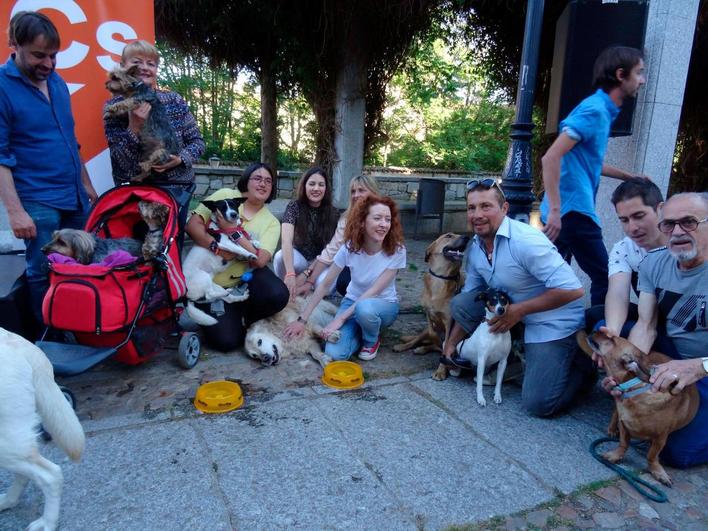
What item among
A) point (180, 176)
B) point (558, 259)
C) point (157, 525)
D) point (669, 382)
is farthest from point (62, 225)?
point (669, 382)

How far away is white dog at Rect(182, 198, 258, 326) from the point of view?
3350 mm

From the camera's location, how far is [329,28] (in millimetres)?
6406

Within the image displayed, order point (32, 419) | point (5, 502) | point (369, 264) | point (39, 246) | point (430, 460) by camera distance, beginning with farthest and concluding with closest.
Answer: point (369, 264), point (39, 246), point (430, 460), point (5, 502), point (32, 419)

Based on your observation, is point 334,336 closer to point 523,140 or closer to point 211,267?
point 211,267

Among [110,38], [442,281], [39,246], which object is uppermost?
[110,38]

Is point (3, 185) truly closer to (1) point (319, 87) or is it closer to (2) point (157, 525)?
(2) point (157, 525)

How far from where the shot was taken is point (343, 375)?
309cm

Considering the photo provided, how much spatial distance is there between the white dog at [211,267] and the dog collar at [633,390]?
250 cm

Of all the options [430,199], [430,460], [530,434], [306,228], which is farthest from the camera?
[430,199]

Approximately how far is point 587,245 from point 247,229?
2.55m

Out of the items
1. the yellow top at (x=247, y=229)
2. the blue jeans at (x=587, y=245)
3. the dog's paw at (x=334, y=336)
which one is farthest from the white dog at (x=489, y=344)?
the yellow top at (x=247, y=229)

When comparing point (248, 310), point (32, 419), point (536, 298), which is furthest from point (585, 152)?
point (32, 419)

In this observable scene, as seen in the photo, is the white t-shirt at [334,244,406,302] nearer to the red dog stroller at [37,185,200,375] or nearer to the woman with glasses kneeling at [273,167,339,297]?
the woman with glasses kneeling at [273,167,339,297]

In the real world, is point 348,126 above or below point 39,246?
above
